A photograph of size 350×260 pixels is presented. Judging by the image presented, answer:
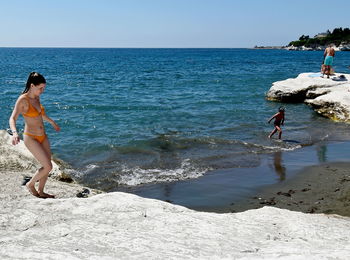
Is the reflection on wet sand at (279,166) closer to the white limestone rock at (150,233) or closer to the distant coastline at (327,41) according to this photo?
the white limestone rock at (150,233)

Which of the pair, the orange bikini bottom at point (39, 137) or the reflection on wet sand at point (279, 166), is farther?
the reflection on wet sand at point (279, 166)

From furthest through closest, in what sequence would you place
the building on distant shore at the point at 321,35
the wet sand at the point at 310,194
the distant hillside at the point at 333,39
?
the building on distant shore at the point at 321,35, the distant hillside at the point at 333,39, the wet sand at the point at 310,194

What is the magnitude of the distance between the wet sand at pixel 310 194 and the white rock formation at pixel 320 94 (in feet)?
28.2

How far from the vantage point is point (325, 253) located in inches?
139

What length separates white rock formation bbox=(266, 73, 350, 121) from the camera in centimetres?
1839

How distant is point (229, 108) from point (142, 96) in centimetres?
840

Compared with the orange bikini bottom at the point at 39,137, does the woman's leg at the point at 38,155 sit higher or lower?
lower

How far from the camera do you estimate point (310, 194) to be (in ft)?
29.1

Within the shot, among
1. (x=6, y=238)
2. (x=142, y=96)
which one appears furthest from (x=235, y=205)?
(x=142, y=96)

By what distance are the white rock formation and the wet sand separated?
28.2 ft

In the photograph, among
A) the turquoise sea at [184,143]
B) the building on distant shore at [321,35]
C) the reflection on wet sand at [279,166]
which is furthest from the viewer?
the building on distant shore at [321,35]

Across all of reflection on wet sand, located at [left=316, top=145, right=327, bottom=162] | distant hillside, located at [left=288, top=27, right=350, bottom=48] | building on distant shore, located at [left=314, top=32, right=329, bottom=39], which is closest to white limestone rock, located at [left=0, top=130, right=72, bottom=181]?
reflection on wet sand, located at [left=316, top=145, right=327, bottom=162]

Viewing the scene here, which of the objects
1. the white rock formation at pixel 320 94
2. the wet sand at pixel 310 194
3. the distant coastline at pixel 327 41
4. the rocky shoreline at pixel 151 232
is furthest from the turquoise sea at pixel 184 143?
the distant coastline at pixel 327 41

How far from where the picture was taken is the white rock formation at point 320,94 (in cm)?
1839
